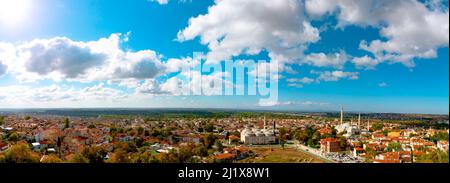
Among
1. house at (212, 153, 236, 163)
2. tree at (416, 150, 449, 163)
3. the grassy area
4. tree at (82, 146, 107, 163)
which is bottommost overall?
the grassy area

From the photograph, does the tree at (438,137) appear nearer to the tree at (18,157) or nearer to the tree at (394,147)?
the tree at (394,147)

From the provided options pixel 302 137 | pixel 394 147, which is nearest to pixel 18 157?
pixel 302 137

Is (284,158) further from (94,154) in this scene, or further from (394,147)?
(394,147)

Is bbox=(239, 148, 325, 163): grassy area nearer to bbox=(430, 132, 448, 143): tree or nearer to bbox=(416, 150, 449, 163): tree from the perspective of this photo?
bbox=(416, 150, 449, 163): tree

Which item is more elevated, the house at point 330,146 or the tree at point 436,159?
the tree at point 436,159

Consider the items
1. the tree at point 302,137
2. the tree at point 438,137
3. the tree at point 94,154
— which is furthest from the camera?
the tree at point 438,137

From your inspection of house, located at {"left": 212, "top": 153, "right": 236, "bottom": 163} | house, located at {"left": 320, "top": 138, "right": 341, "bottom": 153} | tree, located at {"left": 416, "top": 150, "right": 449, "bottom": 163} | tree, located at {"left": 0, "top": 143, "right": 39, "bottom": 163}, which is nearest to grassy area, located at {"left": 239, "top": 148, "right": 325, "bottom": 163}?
house, located at {"left": 212, "top": 153, "right": 236, "bottom": 163}

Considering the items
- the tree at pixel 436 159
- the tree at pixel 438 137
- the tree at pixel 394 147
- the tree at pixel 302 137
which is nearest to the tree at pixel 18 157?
the tree at pixel 436 159
